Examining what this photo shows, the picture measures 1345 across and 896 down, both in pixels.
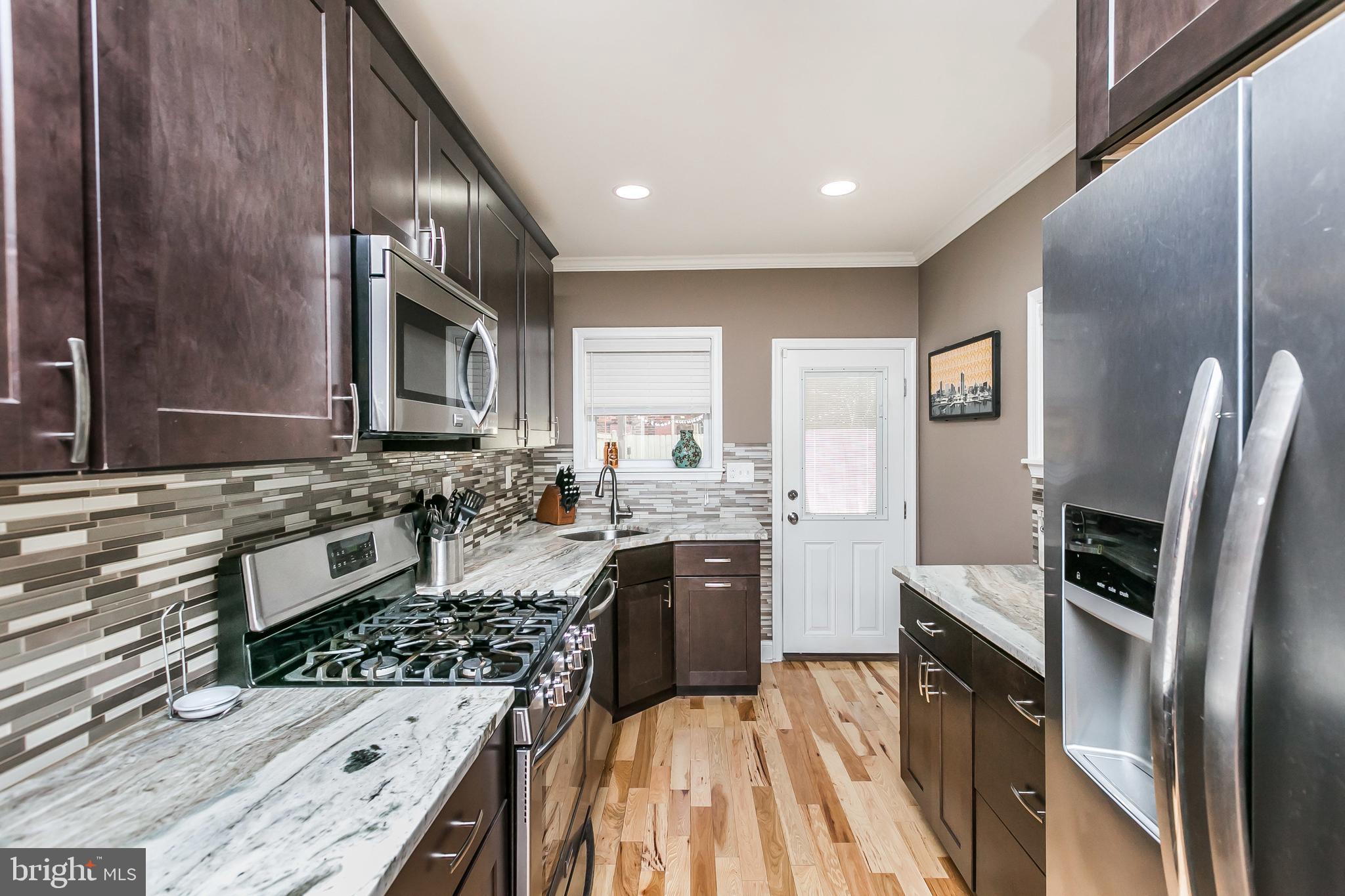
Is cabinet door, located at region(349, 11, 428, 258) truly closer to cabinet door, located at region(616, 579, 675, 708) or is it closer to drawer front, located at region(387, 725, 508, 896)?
drawer front, located at region(387, 725, 508, 896)

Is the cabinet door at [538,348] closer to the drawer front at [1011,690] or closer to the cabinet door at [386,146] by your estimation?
the cabinet door at [386,146]

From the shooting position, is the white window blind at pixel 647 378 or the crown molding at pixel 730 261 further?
the white window blind at pixel 647 378

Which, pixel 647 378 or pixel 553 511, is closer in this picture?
pixel 553 511

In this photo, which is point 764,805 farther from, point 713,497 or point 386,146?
point 386,146

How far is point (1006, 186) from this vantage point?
8.33 ft

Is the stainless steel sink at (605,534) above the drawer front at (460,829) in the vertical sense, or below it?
above

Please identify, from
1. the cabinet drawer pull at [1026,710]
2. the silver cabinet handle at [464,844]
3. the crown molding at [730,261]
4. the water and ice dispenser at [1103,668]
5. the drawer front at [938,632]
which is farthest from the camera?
the crown molding at [730,261]

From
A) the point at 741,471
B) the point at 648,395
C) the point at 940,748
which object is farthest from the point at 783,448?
the point at 940,748

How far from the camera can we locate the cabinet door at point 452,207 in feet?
5.56

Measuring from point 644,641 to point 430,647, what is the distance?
5.52 ft

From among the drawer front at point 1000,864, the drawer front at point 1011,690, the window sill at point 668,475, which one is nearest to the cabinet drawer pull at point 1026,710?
the drawer front at point 1011,690

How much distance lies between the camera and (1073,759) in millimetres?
928

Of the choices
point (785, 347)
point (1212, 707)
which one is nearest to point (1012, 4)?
point (1212, 707)

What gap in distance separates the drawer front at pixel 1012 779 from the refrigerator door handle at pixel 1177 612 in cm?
72
